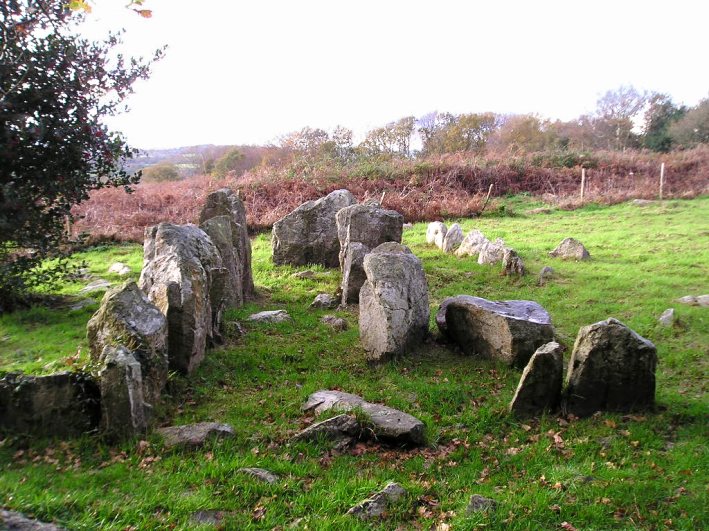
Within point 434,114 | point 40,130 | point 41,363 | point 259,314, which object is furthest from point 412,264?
point 434,114

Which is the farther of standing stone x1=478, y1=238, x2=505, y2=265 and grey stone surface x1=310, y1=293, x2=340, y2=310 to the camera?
standing stone x1=478, y1=238, x2=505, y2=265

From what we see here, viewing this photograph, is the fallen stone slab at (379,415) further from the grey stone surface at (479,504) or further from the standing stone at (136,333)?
the standing stone at (136,333)

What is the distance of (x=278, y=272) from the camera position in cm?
1428

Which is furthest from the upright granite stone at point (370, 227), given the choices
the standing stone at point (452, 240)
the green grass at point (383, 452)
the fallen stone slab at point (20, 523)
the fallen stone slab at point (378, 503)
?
the fallen stone slab at point (20, 523)

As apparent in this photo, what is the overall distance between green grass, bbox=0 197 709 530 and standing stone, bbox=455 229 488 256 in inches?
175

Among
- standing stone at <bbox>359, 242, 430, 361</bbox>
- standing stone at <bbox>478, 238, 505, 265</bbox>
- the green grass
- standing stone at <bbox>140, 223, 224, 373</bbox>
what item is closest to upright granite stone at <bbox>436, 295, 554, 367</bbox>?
the green grass

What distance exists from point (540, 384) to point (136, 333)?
4966 mm

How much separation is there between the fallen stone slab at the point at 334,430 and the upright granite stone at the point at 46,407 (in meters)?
2.31

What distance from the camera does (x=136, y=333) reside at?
252 inches

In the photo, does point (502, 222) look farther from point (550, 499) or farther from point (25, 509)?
point (25, 509)

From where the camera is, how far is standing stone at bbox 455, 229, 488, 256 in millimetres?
14922

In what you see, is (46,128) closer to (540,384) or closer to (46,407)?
(46,407)

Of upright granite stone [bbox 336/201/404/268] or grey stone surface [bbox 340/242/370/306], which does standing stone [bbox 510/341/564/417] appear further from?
upright granite stone [bbox 336/201/404/268]

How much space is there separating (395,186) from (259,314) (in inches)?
766
